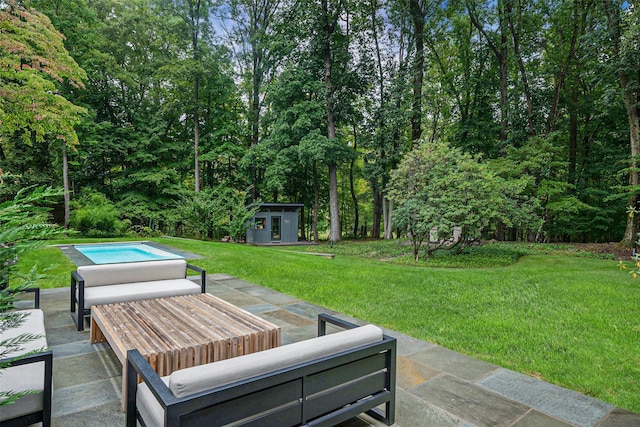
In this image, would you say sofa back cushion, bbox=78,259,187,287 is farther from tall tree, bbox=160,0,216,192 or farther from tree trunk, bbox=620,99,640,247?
tall tree, bbox=160,0,216,192

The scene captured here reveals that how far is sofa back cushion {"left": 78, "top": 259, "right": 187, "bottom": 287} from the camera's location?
158 inches

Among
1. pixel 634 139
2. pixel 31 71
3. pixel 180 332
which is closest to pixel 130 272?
pixel 180 332

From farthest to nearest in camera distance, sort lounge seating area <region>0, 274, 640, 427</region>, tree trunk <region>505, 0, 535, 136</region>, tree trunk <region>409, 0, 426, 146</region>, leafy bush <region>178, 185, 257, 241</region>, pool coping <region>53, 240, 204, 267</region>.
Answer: tree trunk <region>409, 0, 426, 146</region>
leafy bush <region>178, 185, 257, 241</region>
tree trunk <region>505, 0, 535, 136</region>
pool coping <region>53, 240, 204, 267</region>
lounge seating area <region>0, 274, 640, 427</region>

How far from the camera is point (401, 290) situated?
5980 mm

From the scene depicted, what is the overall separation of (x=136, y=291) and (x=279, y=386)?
286cm

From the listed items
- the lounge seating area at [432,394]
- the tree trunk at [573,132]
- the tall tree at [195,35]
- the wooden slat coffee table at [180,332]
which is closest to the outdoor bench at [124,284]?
the lounge seating area at [432,394]

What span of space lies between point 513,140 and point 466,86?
4270 mm

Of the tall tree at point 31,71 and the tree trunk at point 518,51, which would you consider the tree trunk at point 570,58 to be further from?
the tall tree at point 31,71

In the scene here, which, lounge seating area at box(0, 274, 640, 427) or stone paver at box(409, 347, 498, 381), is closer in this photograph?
lounge seating area at box(0, 274, 640, 427)

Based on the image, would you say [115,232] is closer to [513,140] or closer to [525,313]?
[525,313]

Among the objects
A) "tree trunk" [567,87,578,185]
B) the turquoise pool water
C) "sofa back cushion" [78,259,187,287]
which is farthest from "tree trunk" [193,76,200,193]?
"tree trunk" [567,87,578,185]

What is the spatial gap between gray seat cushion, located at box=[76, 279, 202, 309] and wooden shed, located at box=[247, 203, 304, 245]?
14.6 m

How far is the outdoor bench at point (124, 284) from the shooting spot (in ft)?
12.1

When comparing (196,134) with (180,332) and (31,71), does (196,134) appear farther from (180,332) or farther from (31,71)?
(180,332)
